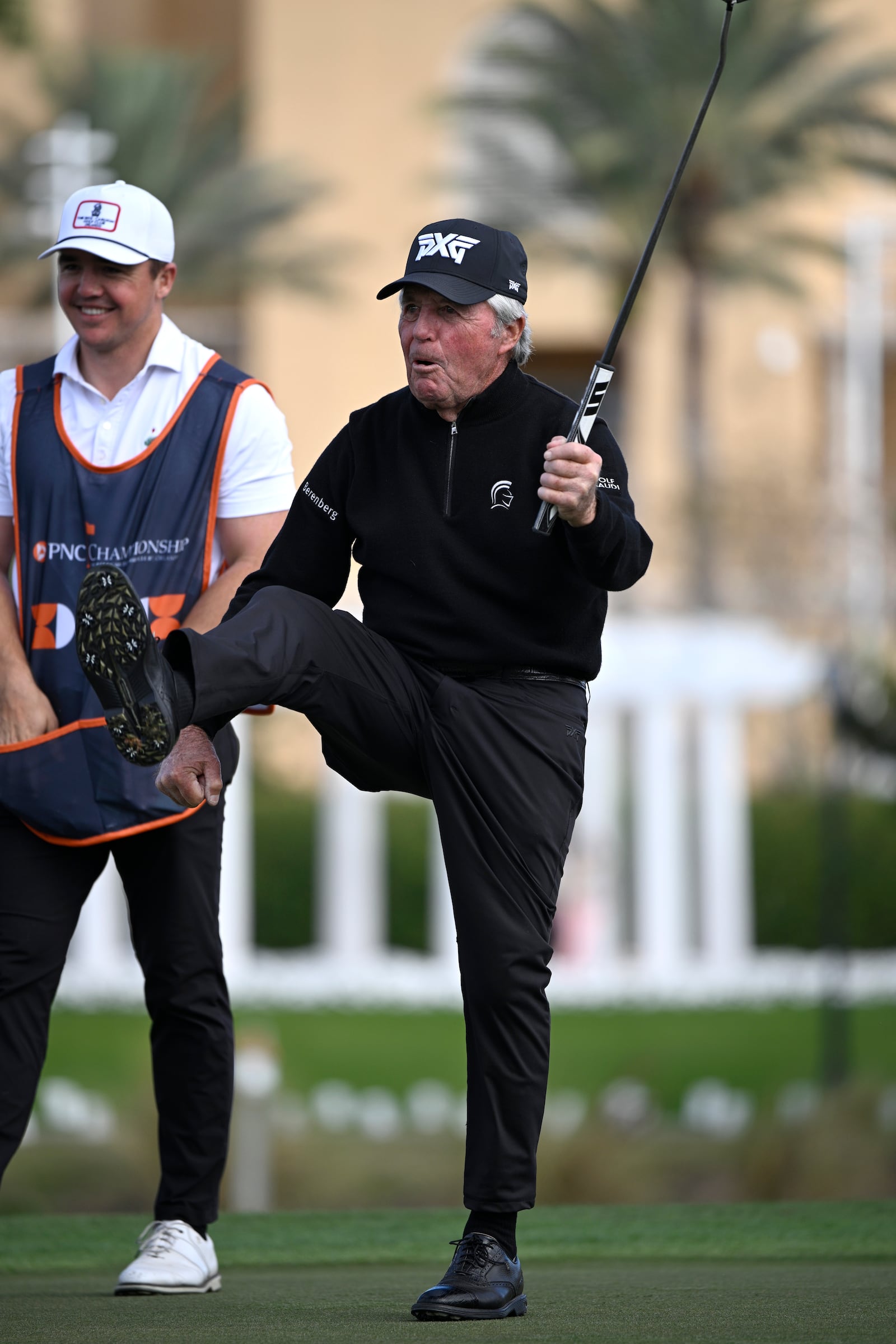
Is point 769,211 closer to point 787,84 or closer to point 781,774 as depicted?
point 787,84

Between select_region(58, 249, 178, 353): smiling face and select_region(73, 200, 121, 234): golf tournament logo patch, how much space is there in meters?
0.06

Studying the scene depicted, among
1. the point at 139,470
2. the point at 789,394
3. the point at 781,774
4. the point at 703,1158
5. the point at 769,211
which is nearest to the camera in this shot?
the point at 139,470

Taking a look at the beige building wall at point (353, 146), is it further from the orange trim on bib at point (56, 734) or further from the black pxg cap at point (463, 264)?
the black pxg cap at point (463, 264)

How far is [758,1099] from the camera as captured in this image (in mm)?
13250

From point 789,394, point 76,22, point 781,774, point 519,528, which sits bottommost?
point 519,528

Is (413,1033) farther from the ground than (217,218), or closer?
closer

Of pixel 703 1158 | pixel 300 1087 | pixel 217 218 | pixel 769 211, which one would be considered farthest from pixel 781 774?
pixel 703 1158

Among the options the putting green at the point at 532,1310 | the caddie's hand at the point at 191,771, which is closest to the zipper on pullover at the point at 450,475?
the caddie's hand at the point at 191,771

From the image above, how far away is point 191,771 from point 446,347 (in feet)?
3.16

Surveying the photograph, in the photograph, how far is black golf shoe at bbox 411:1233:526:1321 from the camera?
4000 mm

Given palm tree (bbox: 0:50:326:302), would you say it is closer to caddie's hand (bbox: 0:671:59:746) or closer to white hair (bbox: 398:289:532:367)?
caddie's hand (bbox: 0:671:59:746)

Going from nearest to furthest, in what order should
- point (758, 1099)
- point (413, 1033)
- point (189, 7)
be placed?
point (758, 1099), point (413, 1033), point (189, 7)

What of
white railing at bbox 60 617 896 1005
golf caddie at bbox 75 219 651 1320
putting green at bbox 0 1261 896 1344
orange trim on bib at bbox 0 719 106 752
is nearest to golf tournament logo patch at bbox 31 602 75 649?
orange trim on bib at bbox 0 719 106 752

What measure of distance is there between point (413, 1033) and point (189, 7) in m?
31.3
